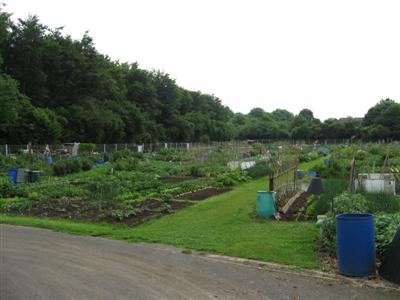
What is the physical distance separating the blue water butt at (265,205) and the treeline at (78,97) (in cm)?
3272

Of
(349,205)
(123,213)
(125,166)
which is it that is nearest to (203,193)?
(123,213)

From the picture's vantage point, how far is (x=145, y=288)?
7.16 meters

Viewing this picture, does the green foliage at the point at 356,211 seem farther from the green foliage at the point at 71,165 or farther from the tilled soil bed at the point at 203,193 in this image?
the green foliage at the point at 71,165

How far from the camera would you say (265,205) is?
44.6 feet

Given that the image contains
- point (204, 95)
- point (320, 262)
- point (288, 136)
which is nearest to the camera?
point (320, 262)

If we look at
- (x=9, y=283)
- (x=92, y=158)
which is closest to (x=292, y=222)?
(x=9, y=283)

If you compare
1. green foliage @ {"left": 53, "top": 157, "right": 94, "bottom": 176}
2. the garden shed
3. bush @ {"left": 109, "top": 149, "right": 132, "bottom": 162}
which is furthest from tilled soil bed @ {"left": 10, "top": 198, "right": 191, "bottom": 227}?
bush @ {"left": 109, "top": 149, "right": 132, "bottom": 162}

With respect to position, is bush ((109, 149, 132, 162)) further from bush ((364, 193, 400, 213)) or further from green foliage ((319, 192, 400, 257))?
green foliage ((319, 192, 400, 257))

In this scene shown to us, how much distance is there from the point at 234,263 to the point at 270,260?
666 millimetres

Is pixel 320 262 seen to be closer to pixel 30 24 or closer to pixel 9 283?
pixel 9 283

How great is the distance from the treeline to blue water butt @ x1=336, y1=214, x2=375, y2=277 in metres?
37.8

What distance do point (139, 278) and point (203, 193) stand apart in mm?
12613

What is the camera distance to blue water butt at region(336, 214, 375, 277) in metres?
7.86

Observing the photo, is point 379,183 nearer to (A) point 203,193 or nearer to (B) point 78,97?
(A) point 203,193
